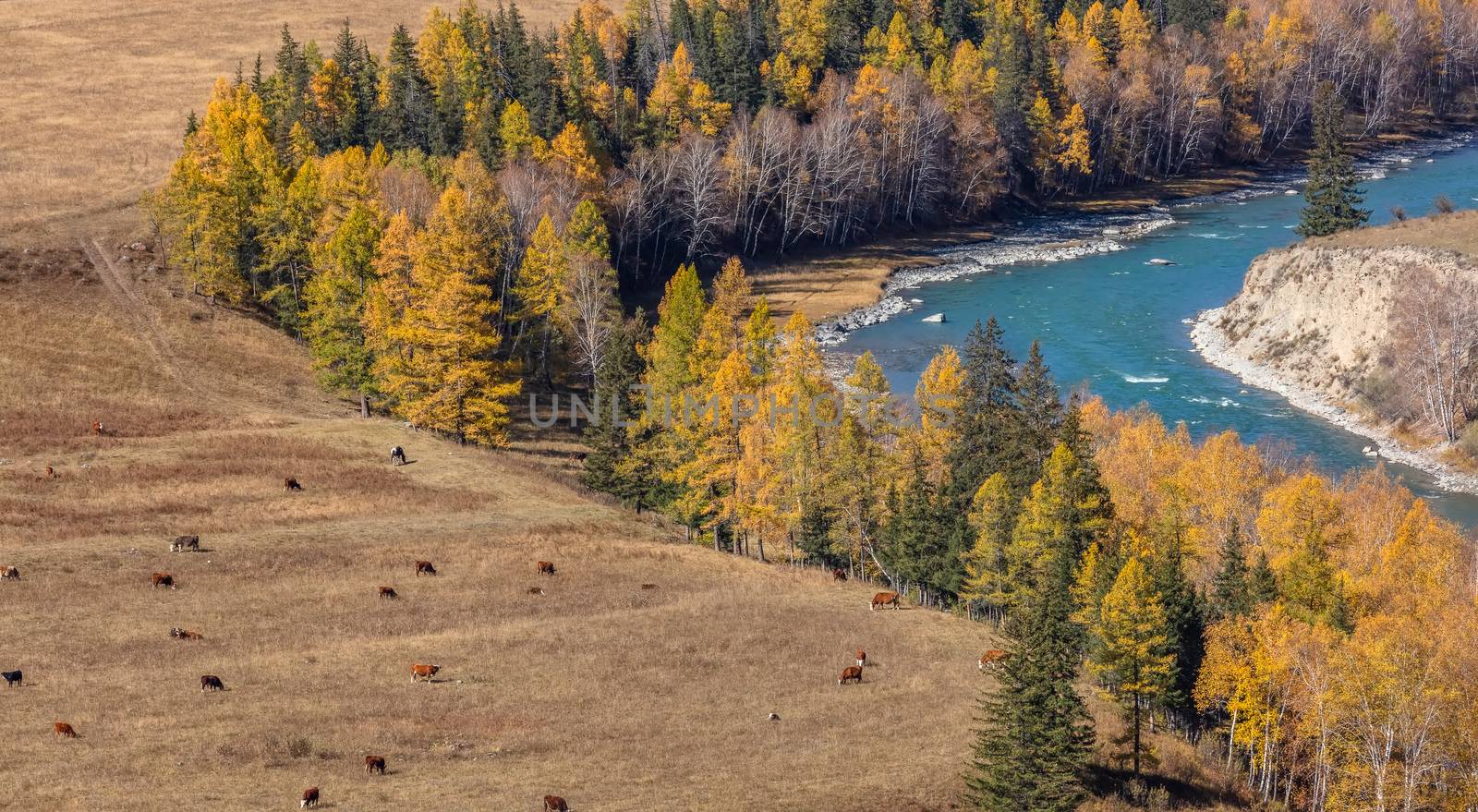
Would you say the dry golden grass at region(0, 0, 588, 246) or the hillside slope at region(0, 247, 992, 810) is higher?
the dry golden grass at region(0, 0, 588, 246)

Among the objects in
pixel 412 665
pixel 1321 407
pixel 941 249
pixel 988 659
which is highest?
pixel 941 249

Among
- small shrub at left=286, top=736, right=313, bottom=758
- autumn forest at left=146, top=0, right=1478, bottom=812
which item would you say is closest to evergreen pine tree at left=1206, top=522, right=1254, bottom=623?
autumn forest at left=146, top=0, right=1478, bottom=812

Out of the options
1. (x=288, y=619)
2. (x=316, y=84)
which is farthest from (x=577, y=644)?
(x=316, y=84)

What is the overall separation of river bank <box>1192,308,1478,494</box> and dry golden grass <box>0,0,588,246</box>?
7881 cm

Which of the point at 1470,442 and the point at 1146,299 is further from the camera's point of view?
the point at 1146,299


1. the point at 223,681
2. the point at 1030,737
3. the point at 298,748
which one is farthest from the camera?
the point at 223,681

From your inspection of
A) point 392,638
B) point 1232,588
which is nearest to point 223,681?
point 392,638

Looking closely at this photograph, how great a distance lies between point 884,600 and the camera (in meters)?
60.4

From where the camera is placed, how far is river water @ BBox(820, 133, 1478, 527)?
88938 millimetres

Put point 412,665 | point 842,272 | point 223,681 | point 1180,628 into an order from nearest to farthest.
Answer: point 223,681 → point 412,665 → point 1180,628 → point 842,272

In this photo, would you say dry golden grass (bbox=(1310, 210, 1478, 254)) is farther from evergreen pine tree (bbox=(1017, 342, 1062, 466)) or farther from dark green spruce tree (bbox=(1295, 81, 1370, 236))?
evergreen pine tree (bbox=(1017, 342, 1062, 466))

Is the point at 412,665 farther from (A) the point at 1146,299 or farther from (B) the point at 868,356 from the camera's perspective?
(A) the point at 1146,299

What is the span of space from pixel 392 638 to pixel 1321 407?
6311cm

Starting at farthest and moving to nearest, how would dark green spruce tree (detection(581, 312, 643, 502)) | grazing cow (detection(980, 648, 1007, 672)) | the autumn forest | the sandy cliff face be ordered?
the sandy cliff face
dark green spruce tree (detection(581, 312, 643, 502))
the autumn forest
grazing cow (detection(980, 648, 1007, 672))
